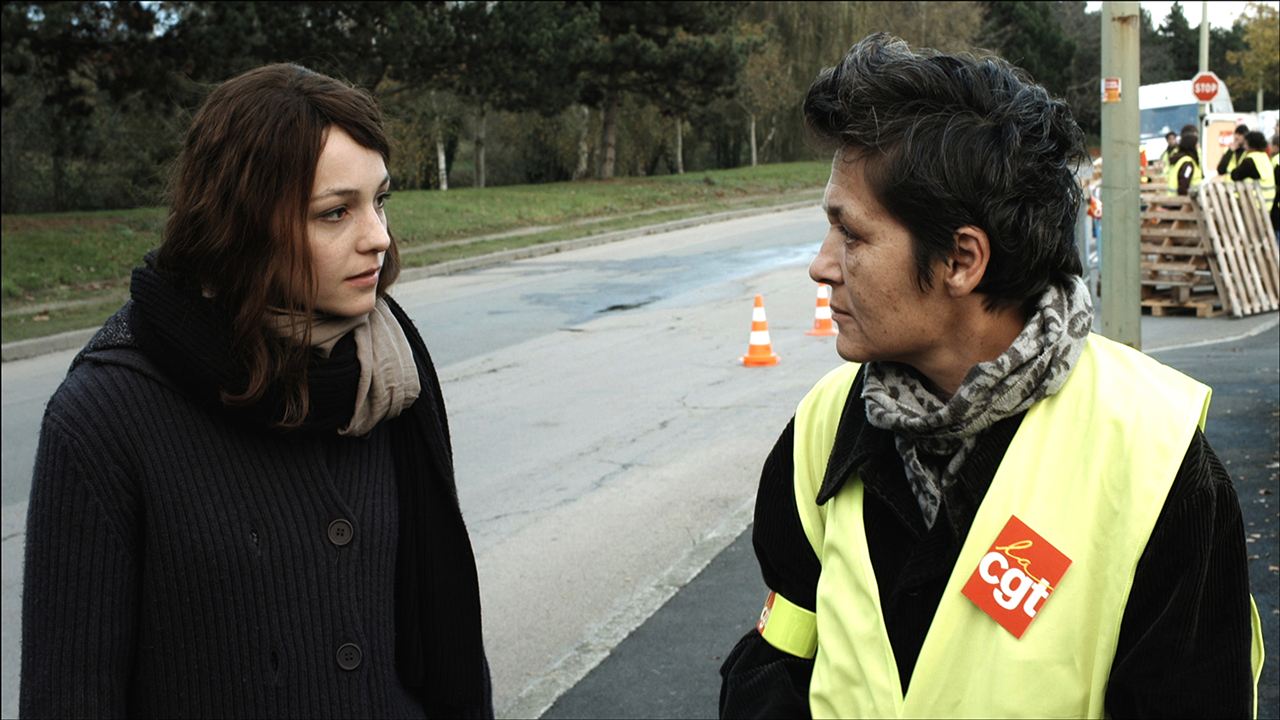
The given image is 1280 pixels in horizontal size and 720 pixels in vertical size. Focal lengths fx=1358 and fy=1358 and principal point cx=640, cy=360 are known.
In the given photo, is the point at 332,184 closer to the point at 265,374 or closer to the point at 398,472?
the point at 265,374

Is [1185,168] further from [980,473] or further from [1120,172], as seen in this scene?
[980,473]

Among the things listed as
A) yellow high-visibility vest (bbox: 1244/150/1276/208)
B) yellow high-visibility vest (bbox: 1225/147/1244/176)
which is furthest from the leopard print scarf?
yellow high-visibility vest (bbox: 1225/147/1244/176)

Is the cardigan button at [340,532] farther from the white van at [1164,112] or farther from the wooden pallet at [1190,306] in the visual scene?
the white van at [1164,112]

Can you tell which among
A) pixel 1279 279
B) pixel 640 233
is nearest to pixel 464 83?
pixel 640 233

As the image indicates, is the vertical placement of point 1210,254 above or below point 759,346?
above

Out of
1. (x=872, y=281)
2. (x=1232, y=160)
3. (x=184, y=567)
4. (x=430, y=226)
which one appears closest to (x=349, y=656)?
(x=184, y=567)

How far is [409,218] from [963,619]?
85.7ft

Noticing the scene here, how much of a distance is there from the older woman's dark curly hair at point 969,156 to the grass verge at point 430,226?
323 inches

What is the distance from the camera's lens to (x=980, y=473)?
5.94 feet

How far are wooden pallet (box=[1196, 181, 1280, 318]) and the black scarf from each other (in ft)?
42.8

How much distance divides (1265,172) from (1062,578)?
1616cm

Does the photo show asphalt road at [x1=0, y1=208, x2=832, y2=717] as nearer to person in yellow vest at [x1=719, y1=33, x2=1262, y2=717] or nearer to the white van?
person in yellow vest at [x1=719, y1=33, x2=1262, y2=717]

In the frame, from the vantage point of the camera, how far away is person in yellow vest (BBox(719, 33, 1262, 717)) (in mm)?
1696

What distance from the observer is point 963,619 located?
1760 millimetres
